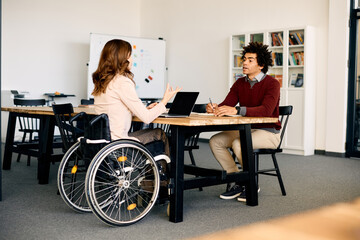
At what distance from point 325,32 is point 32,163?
4.19 m

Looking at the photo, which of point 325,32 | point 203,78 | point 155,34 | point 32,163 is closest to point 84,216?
point 32,163

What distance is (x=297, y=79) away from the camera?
598 cm

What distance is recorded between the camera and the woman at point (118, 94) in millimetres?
2588

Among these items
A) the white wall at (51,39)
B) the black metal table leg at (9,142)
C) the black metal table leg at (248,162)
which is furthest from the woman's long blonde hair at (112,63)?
the white wall at (51,39)

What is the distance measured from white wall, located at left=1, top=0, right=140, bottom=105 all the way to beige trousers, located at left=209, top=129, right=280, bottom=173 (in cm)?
473

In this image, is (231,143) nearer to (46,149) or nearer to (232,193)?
(232,193)

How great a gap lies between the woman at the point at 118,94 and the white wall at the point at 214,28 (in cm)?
389

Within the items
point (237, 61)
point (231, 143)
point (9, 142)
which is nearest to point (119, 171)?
point (231, 143)

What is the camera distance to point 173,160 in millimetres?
2543

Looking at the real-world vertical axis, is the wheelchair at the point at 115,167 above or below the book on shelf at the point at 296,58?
below

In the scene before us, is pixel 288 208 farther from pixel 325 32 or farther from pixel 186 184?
pixel 325 32

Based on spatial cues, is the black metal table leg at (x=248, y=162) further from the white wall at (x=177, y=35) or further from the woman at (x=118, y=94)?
the white wall at (x=177, y=35)

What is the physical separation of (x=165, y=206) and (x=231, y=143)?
0.71m

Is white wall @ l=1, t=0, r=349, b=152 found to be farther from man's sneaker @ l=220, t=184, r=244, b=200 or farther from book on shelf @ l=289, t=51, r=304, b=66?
man's sneaker @ l=220, t=184, r=244, b=200
